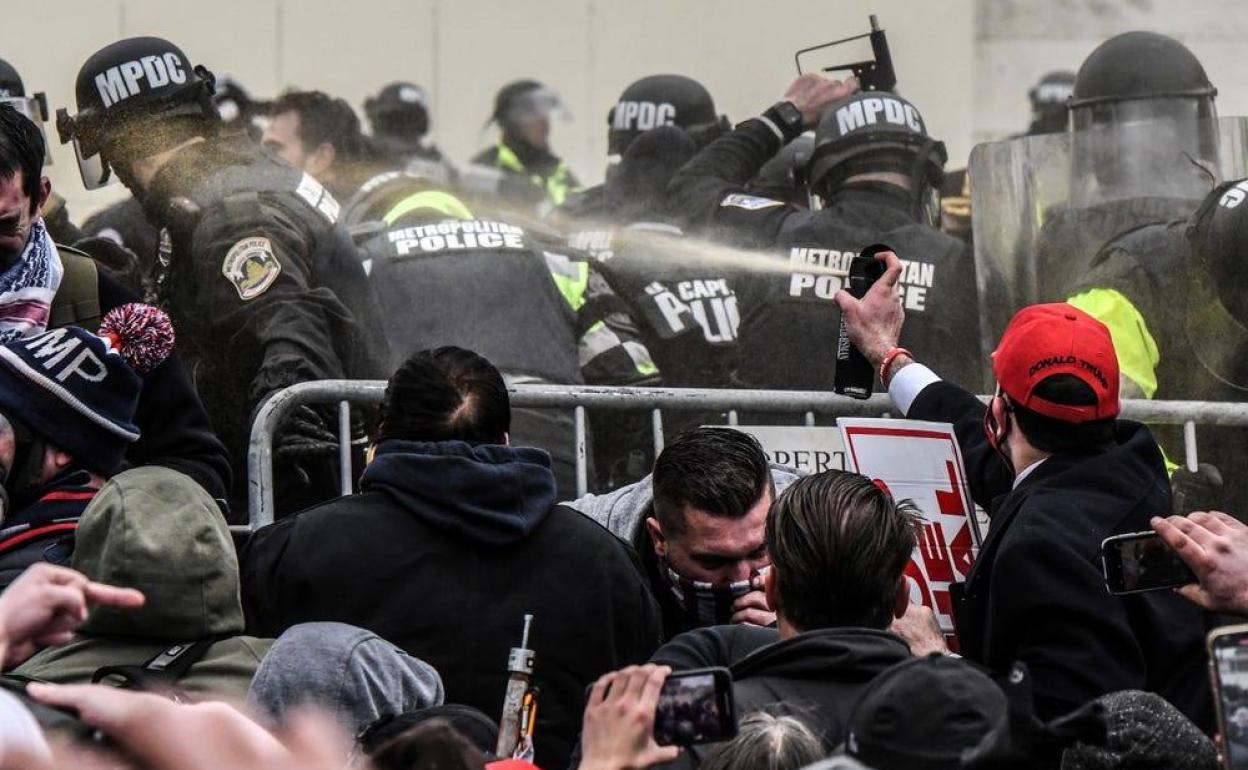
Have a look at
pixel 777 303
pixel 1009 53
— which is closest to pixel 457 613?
pixel 777 303

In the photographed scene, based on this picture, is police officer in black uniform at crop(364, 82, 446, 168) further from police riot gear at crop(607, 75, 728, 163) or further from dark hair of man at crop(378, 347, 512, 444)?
dark hair of man at crop(378, 347, 512, 444)

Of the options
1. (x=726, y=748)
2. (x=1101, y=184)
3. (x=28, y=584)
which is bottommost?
(x=726, y=748)

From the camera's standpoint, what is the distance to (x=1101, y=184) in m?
6.82

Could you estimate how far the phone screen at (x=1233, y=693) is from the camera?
8.18 feet

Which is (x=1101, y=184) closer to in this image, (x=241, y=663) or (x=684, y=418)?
(x=684, y=418)

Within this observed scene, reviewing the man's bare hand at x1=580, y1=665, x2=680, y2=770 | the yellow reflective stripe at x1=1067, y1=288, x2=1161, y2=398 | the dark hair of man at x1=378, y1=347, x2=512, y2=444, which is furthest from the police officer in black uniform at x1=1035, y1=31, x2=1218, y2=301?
the man's bare hand at x1=580, y1=665, x2=680, y2=770

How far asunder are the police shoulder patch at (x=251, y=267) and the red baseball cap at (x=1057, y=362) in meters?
2.32

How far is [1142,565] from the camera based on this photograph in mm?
3318

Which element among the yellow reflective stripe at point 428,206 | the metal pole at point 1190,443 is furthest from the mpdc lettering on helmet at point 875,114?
the metal pole at point 1190,443

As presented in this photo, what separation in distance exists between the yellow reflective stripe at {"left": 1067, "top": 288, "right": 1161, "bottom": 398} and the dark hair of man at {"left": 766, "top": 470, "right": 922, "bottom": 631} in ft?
9.31

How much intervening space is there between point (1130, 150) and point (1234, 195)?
35.3 inches

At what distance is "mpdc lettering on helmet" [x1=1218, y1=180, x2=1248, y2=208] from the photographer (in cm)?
594

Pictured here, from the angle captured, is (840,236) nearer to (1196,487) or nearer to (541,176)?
(1196,487)

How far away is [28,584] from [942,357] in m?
4.31
